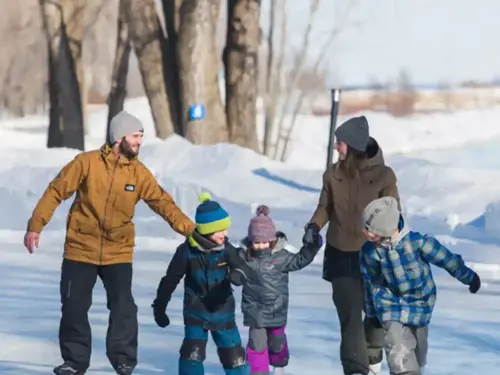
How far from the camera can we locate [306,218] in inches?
744

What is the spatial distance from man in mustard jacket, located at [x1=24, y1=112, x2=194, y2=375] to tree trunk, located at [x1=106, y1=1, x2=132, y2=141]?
827 inches

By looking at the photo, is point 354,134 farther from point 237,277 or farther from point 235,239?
point 235,239

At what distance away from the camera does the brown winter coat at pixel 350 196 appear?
775 centimetres

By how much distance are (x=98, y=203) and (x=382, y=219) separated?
174cm

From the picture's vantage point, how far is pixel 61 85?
985 inches

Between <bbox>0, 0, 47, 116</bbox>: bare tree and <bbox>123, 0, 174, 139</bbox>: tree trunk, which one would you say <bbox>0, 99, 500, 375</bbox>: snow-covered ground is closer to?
<bbox>123, 0, 174, 139</bbox>: tree trunk

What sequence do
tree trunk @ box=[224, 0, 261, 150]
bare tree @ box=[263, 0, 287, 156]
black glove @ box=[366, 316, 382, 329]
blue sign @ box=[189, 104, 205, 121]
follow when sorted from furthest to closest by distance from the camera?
bare tree @ box=[263, 0, 287, 156], tree trunk @ box=[224, 0, 261, 150], blue sign @ box=[189, 104, 205, 121], black glove @ box=[366, 316, 382, 329]

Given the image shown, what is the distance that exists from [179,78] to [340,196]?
15.7 metres

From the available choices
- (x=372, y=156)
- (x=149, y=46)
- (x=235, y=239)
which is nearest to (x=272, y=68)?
(x=149, y=46)

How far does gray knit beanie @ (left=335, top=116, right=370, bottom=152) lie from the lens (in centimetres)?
767

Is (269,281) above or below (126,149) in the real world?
below

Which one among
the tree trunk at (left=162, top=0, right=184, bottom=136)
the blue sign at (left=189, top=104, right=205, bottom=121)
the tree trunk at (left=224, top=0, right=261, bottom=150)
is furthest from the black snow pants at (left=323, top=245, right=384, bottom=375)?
the tree trunk at (left=162, top=0, right=184, bottom=136)

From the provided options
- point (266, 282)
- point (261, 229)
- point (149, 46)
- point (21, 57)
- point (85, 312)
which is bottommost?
point (85, 312)

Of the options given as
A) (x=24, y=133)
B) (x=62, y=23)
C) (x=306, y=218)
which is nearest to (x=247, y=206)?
(x=306, y=218)
